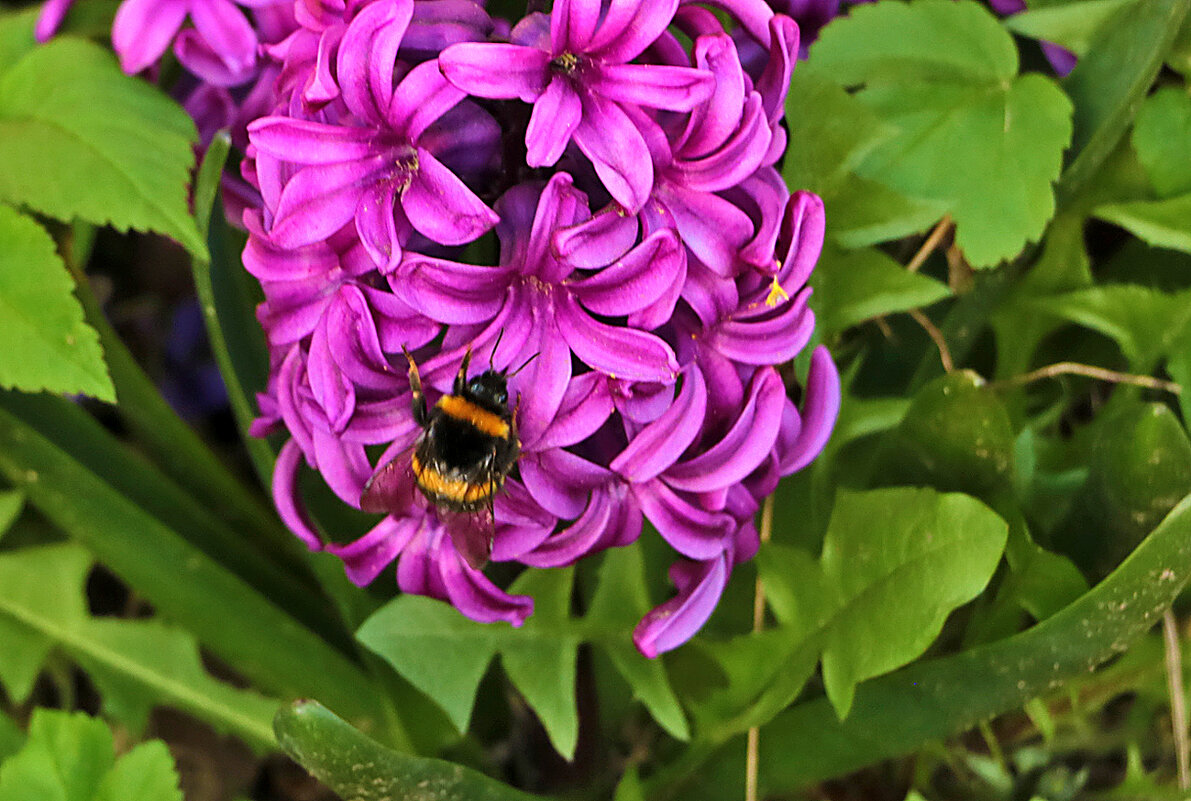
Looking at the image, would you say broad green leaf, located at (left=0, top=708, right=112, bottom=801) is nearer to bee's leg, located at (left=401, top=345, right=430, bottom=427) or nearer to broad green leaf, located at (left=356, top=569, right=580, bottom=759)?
broad green leaf, located at (left=356, top=569, right=580, bottom=759)

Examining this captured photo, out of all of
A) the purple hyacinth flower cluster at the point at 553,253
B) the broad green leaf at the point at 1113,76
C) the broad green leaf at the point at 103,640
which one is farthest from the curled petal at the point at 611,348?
the broad green leaf at the point at 103,640

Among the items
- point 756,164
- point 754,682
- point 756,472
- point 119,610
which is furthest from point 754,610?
point 119,610

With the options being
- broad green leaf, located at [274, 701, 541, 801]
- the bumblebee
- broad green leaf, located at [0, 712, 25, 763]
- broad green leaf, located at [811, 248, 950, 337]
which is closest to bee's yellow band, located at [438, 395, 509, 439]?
the bumblebee

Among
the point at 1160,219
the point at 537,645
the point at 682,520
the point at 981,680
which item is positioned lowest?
the point at 537,645

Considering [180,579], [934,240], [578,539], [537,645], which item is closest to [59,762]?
[180,579]

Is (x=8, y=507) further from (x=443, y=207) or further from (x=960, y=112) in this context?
(x=960, y=112)

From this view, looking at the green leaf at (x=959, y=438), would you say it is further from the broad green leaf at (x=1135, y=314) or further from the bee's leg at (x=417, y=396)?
the bee's leg at (x=417, y=396)

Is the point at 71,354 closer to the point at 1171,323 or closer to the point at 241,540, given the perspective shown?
the point at 241,540
